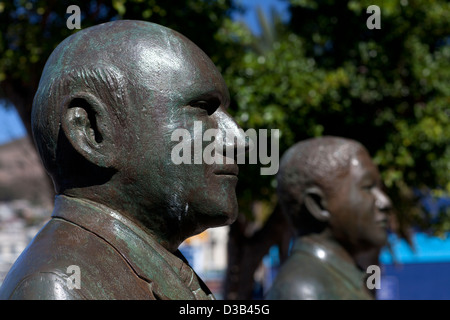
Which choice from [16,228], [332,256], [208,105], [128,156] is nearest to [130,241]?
[128,156]

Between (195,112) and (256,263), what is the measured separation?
7.14m

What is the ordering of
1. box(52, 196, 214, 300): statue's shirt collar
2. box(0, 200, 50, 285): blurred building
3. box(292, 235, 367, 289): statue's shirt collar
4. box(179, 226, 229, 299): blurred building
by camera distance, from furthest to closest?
1. box(179, 226, 229, 299): blurred building
2. box(0, 200, 50, 285): blurred building
3. box(292, 235, 367, 289): statue's shirt collar
4. box(52, 196, 214, 300): statue's shirt collar

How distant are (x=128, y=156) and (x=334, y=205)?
95.4 inches

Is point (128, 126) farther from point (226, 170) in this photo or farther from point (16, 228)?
point (16, 228)

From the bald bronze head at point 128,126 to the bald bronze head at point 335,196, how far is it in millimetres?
2175

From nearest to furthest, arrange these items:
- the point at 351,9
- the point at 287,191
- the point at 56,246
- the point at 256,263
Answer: the point at 56,246
the point at 287,191
the point at 351,9
the point at 256,263

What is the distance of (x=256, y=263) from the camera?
9.12 meters

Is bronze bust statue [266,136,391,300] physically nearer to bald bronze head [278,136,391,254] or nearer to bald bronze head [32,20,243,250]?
bald bronze head [278,136,391,254]

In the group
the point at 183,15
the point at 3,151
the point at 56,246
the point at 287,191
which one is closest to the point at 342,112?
the point at 183,15

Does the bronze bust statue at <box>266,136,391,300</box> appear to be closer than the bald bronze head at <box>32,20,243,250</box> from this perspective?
No

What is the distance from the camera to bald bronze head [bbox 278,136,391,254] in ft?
14.0

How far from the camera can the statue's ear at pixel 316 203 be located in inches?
168

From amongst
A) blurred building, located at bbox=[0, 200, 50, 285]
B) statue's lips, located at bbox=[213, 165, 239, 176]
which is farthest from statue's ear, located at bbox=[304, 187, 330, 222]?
blurred building, located at bbox=[0, 200, 50, 285]
